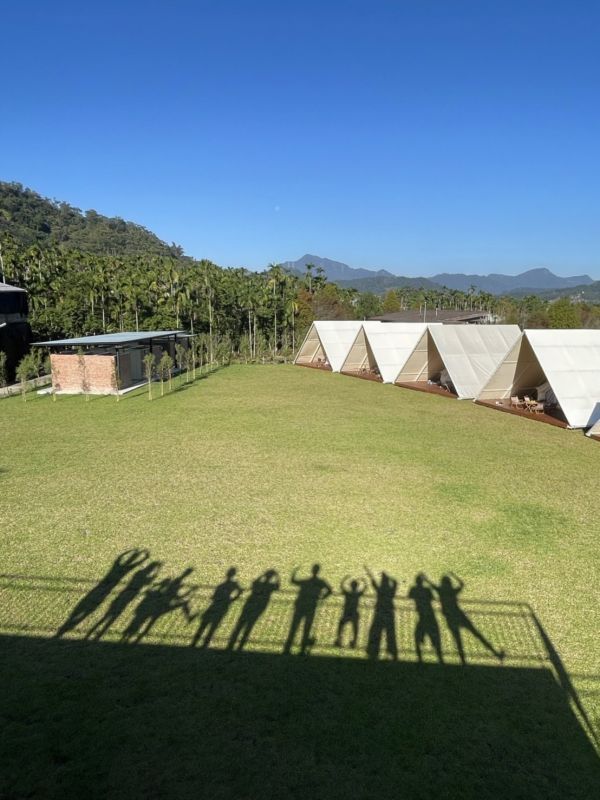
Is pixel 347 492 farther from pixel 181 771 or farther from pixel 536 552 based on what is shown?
pixel 181 771

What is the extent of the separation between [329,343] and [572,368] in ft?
43.6

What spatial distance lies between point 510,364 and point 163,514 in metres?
12.4

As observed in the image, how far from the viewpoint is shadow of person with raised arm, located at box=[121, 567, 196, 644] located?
4.75 m

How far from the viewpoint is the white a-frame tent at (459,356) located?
1767 centimetres

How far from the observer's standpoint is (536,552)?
6.34 meters

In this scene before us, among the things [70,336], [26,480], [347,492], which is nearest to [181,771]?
Answer: [347,492]

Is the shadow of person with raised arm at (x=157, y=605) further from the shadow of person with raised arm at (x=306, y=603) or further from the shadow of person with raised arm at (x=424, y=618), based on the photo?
the shadow of person with raised arm at (x=424, y=618)

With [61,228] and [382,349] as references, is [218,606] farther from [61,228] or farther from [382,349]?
[61,228]

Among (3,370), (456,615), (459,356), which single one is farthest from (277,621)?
(3,370)

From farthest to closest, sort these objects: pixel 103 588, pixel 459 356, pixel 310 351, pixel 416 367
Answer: pixel 310 351 < pixel 416 367 < pixel 459 356 < pixel 103 588

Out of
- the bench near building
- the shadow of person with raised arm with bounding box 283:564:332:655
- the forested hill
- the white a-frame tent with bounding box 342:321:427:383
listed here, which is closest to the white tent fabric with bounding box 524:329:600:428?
the white a-frame tent with bounding box 342:321:427:383

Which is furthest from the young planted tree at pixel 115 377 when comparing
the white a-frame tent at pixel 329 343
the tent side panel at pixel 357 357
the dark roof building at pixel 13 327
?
the tent side panel at pixel 357 357

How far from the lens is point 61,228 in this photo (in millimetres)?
79625

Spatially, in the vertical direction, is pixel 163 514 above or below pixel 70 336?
below
